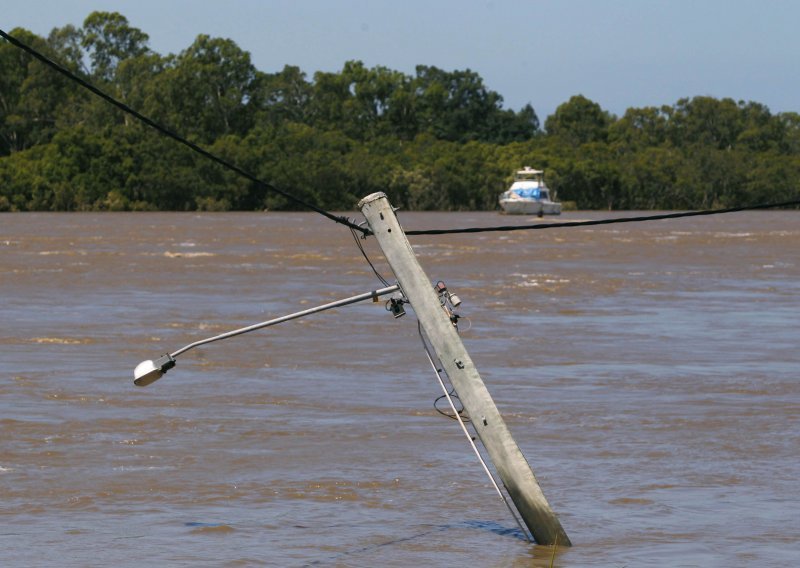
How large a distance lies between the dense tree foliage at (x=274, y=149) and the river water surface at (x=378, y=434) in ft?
350

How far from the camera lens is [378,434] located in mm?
13742

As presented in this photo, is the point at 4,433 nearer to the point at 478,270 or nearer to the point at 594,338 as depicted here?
the point at 594,338

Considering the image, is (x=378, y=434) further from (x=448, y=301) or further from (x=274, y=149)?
(x=274, y=149)

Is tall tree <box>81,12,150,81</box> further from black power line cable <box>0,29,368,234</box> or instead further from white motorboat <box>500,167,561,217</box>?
black power line cable <box>0,29,368,234</box>

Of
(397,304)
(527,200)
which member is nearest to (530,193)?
(527,200)

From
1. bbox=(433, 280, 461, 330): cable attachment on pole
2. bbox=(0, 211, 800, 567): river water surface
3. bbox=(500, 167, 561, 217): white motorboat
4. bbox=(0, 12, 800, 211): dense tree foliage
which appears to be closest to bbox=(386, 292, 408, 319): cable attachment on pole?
bbox=(433, 280, 461, 330): cable attachment on pole

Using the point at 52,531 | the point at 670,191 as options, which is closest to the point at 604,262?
the point at 52,531

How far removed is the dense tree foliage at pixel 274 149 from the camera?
444 ft

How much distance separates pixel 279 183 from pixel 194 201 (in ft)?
27.9

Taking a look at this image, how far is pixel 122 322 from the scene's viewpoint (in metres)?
23.6

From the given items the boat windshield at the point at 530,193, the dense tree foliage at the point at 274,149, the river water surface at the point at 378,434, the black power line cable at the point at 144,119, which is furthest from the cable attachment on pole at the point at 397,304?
the dense tree foliage at the point at 274,149

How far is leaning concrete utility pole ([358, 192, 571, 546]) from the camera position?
9.14 m

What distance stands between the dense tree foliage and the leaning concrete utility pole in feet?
398

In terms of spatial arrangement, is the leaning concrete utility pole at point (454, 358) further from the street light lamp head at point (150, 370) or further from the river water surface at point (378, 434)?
the street light lamp head at point (150, 370)
